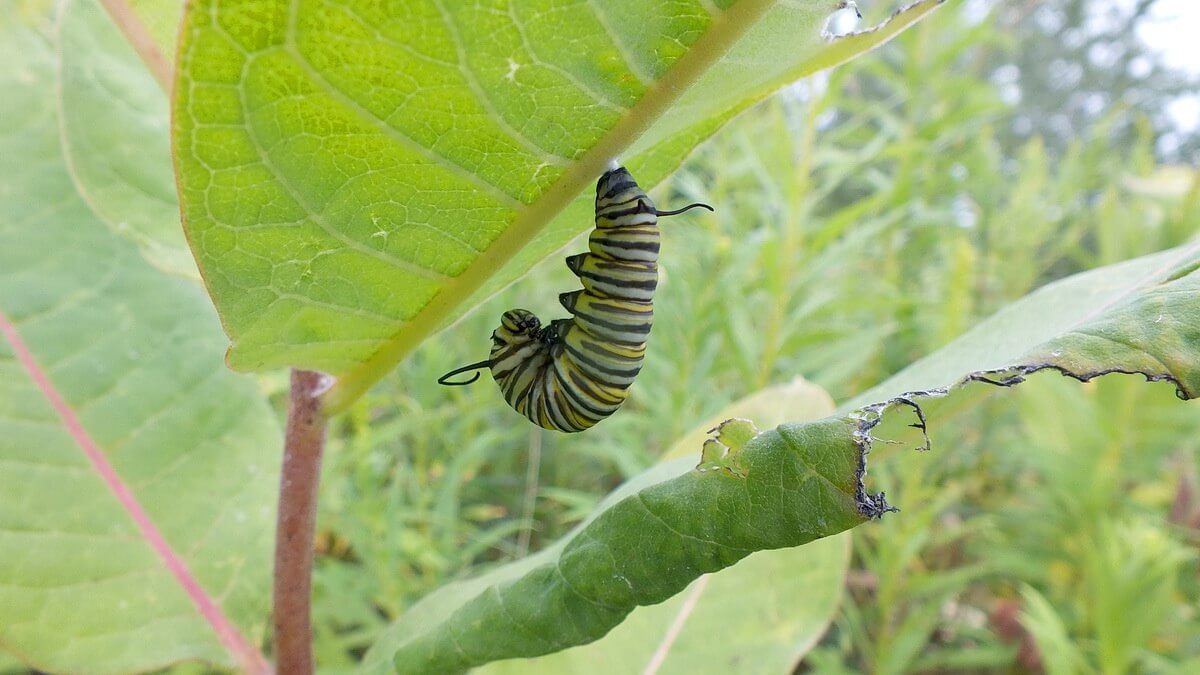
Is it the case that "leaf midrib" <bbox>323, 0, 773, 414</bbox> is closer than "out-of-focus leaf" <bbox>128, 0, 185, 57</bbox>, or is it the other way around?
"leaf midrib" <bbox>323, 0, 773, 414</bbox>

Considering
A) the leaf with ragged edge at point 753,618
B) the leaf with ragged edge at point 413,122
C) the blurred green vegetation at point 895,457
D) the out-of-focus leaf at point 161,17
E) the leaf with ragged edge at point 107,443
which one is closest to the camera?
the leaf with ragged edge at point 413,122

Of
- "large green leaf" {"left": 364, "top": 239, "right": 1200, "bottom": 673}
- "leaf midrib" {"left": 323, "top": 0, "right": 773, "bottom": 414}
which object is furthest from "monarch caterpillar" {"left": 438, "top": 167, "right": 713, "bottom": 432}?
"large green leaf" {"left": 364, "top": 239, "right": 1200, "bottom": 673}

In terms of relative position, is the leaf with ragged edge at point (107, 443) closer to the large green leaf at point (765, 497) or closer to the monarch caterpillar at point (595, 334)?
the monarch caterpillar at point (595, 334)

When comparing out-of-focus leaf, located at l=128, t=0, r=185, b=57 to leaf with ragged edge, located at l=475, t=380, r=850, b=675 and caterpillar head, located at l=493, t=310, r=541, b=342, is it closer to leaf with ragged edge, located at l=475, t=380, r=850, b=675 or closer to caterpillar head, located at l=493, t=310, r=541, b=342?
caterpillar head, located at l=493, t=310, r=541, b=342

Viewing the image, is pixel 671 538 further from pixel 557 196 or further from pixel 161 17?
pixel 161 17

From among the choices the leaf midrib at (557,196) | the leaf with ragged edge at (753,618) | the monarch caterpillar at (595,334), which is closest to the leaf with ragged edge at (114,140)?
the leaf midrib at (557,196)

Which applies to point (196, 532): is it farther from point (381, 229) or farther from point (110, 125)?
point (381, 229)

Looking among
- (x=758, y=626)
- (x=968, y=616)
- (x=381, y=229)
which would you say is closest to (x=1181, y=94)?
(x=968, y=616)
